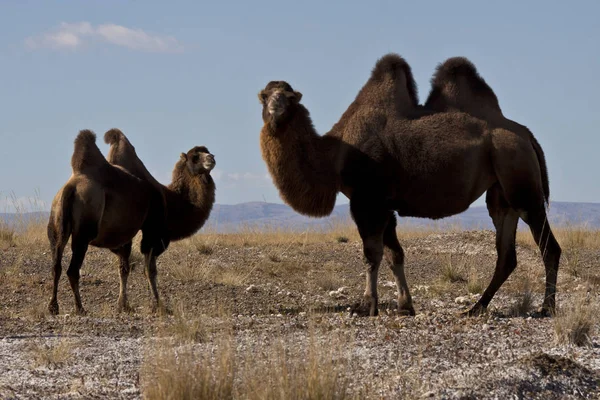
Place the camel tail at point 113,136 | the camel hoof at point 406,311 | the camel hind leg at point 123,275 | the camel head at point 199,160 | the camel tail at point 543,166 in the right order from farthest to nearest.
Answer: the camel tail at point 113,136
the camel head at point 199,160
the camel hind leg at point 123,275
the camel tail at point 543,166
the camel hoof at point 406,311

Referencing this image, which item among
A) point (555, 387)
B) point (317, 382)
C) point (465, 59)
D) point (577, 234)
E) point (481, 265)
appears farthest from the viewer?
point (577, 234)

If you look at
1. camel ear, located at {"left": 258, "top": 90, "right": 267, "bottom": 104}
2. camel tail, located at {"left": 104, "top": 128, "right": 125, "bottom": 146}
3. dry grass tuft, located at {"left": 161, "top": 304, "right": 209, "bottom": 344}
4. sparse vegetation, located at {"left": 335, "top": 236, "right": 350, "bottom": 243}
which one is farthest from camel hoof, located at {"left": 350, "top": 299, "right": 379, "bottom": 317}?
sparse vegetation, located at {"left": 335, "top": 236, "right": 350, "bottom": 243}

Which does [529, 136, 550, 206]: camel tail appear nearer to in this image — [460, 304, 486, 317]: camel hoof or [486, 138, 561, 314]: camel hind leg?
[486, 138, 561, 314]: camel hind leg

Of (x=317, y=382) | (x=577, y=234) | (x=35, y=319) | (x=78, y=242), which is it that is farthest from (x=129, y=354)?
(x=577, y=234)

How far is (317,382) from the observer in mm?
5020

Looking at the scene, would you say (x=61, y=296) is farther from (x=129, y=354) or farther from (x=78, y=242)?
(x=129, y=354)

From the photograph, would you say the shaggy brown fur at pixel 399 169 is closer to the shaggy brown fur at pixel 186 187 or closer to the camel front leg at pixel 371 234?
the camel front leg at pixel 371 234

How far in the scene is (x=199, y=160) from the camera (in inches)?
514

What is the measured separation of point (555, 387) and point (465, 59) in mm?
5005

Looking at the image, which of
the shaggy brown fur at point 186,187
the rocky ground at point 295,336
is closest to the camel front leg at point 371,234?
the rocky ground at point 295,336

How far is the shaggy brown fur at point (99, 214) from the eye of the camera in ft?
35.7

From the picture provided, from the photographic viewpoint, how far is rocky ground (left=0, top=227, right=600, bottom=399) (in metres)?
5.57

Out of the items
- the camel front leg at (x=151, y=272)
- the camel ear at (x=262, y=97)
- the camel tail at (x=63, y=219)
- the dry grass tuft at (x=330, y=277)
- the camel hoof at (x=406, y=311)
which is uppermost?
the camel ear at (x=262, y=97)

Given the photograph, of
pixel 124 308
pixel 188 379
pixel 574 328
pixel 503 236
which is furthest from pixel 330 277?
pixel 188 379
